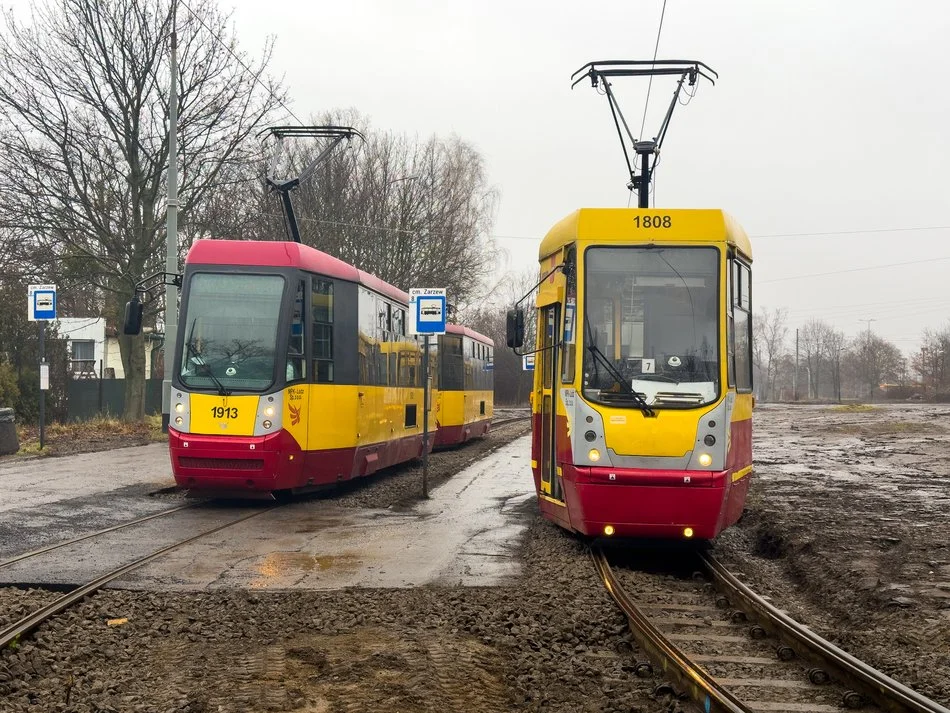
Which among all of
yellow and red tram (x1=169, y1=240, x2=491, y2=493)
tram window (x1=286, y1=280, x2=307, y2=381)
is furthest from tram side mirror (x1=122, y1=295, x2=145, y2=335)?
tram window (x1=286, y1=280, x2=307, y2=381)

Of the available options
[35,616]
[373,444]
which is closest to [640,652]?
[35,616]

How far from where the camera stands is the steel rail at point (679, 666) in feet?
17.6

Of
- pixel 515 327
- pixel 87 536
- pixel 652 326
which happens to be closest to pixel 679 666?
pixel 652 326

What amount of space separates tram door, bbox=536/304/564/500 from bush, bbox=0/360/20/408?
63.4ft

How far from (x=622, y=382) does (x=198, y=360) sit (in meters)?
5.81

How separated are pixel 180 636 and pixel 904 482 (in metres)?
13.7

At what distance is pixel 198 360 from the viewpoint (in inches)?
521

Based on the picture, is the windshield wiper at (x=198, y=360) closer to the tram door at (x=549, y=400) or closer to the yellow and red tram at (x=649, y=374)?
the tram door at (x=549, y=400)

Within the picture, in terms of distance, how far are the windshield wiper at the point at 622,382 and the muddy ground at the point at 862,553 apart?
1786 mm

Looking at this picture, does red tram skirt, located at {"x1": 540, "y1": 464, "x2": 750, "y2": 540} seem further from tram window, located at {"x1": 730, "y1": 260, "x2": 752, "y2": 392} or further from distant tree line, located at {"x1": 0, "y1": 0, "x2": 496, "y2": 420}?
distant tree line, located at {"x1": 0, "y1": 0, "x2": 496, "y2": 420}

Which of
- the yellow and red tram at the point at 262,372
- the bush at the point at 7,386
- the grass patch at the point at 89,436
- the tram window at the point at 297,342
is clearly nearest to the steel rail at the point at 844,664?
the yellow and red tram at the point at 262,372

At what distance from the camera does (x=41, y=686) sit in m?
5.71

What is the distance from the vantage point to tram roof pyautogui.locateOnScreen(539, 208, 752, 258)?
10.1m

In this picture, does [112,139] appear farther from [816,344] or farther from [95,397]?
[816,344]
